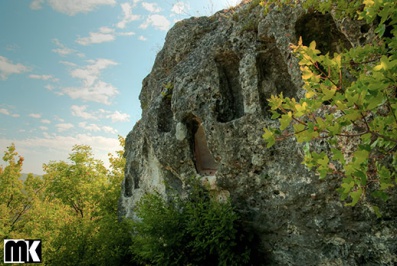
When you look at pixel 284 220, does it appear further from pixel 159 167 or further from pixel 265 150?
pixel 159 167

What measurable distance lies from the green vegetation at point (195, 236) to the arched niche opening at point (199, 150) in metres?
1.34

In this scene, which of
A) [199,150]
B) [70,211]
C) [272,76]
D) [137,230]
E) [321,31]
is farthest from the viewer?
[70,211]

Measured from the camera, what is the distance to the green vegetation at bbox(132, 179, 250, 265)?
26.7ft

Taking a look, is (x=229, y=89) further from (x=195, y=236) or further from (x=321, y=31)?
(x=195, y=236)

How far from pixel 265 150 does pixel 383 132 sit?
5.60 metres

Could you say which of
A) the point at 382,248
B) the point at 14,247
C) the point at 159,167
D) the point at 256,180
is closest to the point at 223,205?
the point at 256,180

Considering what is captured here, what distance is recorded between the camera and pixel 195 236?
8.98 meters

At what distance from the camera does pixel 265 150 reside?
843 cm

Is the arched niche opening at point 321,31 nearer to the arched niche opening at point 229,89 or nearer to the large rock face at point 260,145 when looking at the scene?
→ the large rock face at point 260,145

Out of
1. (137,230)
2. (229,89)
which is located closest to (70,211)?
(137,230)

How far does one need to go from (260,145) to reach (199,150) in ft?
10.4

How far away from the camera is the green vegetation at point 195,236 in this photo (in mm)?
8125

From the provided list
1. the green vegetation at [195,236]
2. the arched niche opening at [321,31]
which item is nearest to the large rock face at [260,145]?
the arched niche opening at [321,31]

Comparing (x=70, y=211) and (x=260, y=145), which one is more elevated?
(x=260, y=145)
